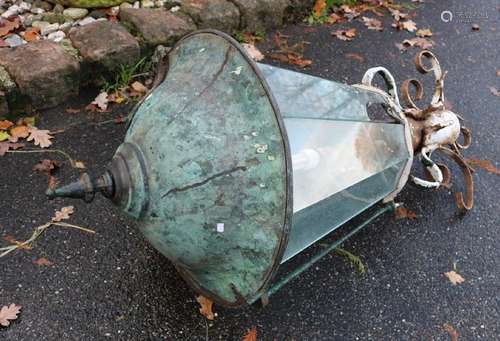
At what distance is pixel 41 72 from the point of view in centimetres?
314

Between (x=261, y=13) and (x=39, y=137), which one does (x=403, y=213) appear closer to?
(x=261, y=13)

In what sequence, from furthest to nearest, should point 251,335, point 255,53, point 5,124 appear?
1. point 255,53
2. point 5,124
3. point 251,335

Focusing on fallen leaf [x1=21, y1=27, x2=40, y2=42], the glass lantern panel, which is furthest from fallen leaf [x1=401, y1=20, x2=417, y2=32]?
fallen leaf [x1=21, y1=27, x2=40, y2=42]

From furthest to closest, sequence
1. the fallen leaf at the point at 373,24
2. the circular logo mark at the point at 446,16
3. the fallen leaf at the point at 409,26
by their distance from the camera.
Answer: the circular logo mark at the point at 446,16 < the fallen leaf at the point at 409,26 < the fallen leaf at the point at 373,24

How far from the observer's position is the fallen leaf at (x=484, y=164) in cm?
371

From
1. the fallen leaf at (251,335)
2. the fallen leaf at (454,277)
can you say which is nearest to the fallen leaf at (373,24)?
the fallen leaf at (454,277)

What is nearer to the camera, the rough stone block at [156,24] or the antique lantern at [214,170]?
the antique lantern at [214,170]

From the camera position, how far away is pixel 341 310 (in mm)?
2662

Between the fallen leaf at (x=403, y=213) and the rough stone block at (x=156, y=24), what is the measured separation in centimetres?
200

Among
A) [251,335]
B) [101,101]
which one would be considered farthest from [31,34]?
[251,335]

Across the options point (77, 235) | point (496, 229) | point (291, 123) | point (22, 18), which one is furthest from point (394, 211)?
point (22, 18)

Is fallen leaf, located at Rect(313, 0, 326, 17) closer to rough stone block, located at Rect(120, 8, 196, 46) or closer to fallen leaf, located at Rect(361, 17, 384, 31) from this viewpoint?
fallen leaf, located at Rect(361, 17, 384, 31)

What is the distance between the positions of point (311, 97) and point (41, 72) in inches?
72.0

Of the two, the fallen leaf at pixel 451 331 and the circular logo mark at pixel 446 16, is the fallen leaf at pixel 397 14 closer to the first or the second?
the circular logo mark at pixel 446 16
